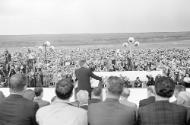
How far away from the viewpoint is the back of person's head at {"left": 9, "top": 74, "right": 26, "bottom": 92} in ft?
8.54

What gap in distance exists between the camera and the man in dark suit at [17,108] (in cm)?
258

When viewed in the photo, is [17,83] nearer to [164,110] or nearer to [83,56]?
[164,110]

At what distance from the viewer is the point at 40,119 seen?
2.46m

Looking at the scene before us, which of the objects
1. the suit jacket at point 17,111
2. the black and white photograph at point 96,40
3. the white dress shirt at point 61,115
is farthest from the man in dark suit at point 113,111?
the black and white photograph at point 96,40

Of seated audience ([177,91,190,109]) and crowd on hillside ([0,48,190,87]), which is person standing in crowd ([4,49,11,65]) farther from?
seated audience ([177,91,190,109])

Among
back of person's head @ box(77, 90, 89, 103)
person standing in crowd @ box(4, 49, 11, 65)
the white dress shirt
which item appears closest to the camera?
the white dress shirt

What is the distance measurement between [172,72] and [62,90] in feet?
24.8

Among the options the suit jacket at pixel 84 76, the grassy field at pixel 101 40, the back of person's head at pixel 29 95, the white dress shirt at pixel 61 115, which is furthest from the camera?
the grassy field at pixel 101 40

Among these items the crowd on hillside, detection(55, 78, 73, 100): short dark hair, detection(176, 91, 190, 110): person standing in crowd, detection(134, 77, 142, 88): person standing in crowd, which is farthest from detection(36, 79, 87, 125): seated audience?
the crowd on hillside

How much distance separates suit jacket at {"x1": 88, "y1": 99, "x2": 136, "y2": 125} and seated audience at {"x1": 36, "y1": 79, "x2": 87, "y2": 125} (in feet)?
0.33

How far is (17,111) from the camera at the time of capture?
8.50 feet

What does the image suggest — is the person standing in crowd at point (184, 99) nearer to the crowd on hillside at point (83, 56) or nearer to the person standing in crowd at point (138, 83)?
the person standing in crowd at point (138, 83)

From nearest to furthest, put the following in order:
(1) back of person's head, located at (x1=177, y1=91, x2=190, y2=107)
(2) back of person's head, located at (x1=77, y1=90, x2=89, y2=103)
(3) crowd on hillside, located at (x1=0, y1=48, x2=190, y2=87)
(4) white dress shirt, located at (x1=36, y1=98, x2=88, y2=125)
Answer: (4) white dress shirt, located at (x1=36, y1=98, x2=88, y2=125)
(1) back of person's head, located at (x1=177, y1=91, x2=190, y2=107)
(2) back of person's head, located at (x1=77, y1=90, x2=89, y2=103)
(3) crowd on hillside, located at (x1=0, y1=48, x2=190, y2=87)

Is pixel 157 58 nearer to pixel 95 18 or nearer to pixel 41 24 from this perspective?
pixel 95 18
